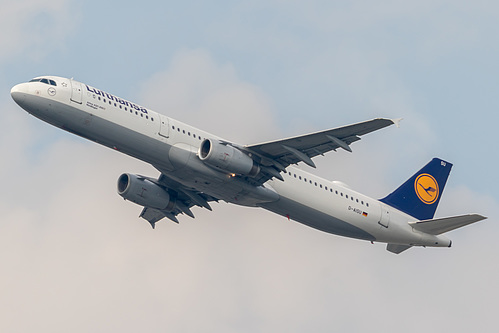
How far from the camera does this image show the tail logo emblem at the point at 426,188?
207 feet

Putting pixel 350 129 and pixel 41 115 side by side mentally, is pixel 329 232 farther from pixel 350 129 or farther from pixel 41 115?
pixel 41 115

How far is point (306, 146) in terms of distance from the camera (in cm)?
5269

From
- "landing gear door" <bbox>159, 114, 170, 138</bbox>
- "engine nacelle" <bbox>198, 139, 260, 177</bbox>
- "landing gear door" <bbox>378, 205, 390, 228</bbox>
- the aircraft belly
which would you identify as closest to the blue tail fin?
"landing gear door" <bbox>378, 205, 390, 228</bbox>

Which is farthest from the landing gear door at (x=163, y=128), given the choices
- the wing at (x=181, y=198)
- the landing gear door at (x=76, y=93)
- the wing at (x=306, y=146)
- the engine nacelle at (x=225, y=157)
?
the wing at (x=181, y=198)

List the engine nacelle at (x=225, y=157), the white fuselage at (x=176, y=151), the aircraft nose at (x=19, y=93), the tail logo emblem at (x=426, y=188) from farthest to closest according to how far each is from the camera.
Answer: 1. the tail logo emblem at (x=426, y=188)
2. the engine nacelle at (x=225, y=157)
3. the white fuselage at (x=176, y=151)
4. the aircraft nose at (x=19, y=93)

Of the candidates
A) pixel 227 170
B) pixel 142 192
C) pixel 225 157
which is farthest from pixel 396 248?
pixel 142 192

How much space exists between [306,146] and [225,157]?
493 centimetres

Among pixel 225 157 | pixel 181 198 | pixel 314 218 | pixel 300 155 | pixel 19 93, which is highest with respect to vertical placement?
pixel 300 155

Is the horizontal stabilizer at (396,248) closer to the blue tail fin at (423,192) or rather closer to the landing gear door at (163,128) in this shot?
the blue tail fin at (423,192)

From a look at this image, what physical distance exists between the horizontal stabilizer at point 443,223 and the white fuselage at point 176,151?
3487mm

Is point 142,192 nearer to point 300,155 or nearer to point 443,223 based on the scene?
point 300,155

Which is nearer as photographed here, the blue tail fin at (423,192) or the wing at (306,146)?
the wing at (306,146)

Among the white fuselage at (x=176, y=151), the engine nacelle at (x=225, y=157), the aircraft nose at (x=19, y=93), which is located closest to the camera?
the aircraft nose at (x=19, y=93)

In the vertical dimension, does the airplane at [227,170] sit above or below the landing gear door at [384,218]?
below
